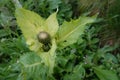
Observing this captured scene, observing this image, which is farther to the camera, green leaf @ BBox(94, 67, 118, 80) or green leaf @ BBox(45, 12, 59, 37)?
green leaf @ BBox(94, 67, 118, 80)

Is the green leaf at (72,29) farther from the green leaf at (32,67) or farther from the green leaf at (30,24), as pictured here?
the green leaf at (32,67)

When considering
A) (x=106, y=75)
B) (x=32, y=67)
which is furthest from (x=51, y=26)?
(x=106, y=75)

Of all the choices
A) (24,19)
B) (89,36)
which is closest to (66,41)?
(24,19)

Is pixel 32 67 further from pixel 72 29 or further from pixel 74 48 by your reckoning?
pixel 74 48

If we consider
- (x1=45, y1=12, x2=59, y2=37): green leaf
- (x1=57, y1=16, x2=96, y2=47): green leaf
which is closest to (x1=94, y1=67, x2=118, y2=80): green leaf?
(x1=57, y1=16, x2=96, y2=47): green leaf

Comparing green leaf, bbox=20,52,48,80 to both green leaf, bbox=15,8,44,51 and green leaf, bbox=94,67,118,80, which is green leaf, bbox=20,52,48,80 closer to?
green leaf, bbox=15,8,44,51

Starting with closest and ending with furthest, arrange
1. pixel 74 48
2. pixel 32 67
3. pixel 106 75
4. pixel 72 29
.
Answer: pixel 72 29 → pixel 32 67 → pixel 106 75 → pixel 74 48

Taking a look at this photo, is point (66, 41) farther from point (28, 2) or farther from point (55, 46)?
point (28, 2)
